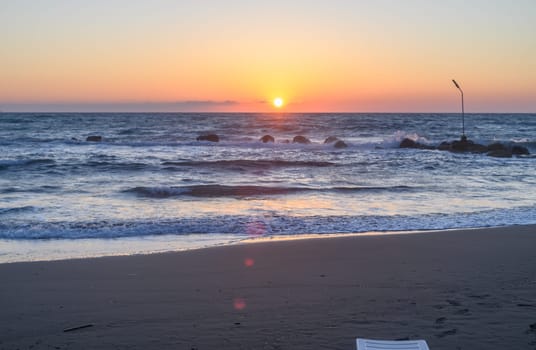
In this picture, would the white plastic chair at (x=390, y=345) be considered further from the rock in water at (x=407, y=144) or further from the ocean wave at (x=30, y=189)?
the rock in water at (x=407, y=144)

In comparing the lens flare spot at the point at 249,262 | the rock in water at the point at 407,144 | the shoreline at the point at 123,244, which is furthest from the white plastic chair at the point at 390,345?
the rock in water at the point at 407,144

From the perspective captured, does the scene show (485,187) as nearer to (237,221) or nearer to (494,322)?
(237,221)

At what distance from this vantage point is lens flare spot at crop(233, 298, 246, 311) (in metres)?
4.70

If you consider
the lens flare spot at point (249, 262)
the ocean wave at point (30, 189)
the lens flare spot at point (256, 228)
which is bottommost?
the lens flare spot at point (256, 228)

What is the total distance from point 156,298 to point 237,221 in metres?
4.97

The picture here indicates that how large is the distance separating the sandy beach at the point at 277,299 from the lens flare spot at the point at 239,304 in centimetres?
2

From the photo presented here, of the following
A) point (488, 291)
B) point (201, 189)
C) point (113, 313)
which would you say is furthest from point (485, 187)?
point (113, 313)

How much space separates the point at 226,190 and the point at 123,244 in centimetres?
617

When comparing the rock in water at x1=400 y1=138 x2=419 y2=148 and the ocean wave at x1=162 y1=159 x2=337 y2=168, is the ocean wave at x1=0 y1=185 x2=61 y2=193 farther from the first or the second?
the rock in water at x1=400 y1=138 x2=419 y2=148

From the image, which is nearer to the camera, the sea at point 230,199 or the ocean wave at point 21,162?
the sea at point 230,199

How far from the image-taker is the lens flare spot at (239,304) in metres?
4.70

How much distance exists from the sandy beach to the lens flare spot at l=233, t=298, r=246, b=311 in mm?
17

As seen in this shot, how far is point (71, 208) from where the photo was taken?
11117 mm

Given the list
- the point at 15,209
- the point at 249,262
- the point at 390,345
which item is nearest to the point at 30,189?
the point at 15,209
